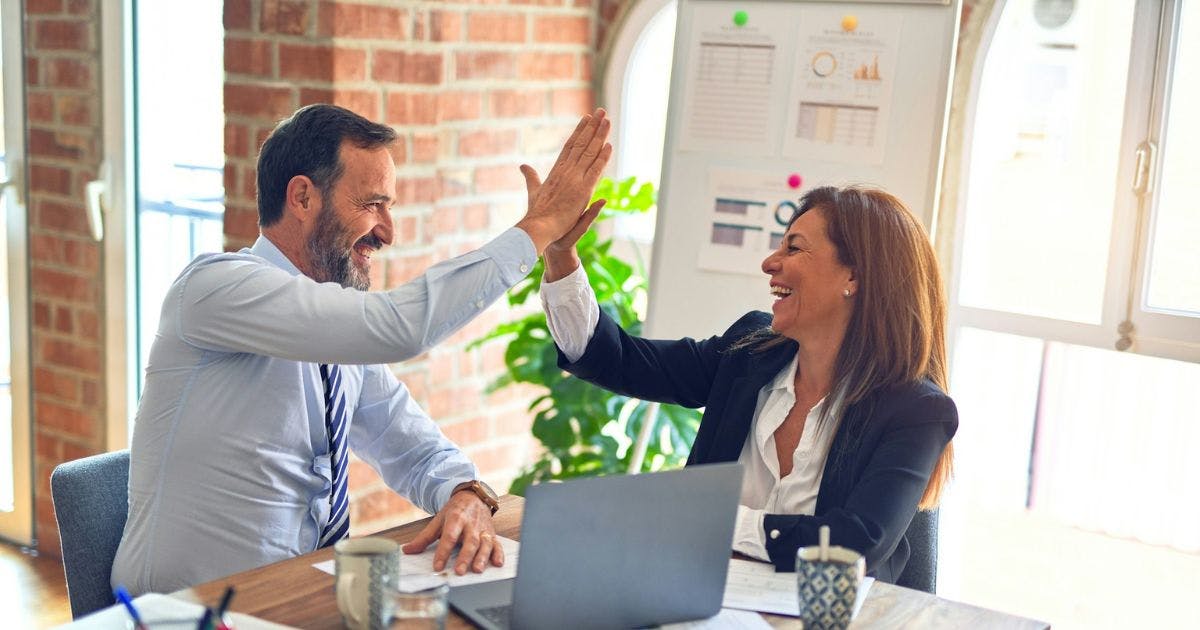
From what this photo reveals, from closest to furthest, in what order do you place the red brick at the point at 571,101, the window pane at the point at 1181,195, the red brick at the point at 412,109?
1. the window pane at the point at 1181,195
2. the red brick at the point at 412,109
3. the red brick at the point at 571,101

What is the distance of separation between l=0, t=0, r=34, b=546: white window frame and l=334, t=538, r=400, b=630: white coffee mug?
260 centimetres

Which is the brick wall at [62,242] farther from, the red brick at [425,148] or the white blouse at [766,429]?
the white blouse at [766,429]

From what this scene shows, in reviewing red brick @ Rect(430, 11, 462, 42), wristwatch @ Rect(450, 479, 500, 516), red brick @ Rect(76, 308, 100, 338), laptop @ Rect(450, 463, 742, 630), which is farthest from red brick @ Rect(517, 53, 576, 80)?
laptop @ Rect(450, 463, 742, 630)

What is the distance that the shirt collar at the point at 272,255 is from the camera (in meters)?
1.95

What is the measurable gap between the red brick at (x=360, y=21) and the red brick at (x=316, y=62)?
0.04 meters

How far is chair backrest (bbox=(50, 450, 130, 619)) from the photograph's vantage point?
1.80 metres

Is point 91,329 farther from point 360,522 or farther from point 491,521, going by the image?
point 491,521

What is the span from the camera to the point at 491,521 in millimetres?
1771

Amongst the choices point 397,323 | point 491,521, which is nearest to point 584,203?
point 397,323

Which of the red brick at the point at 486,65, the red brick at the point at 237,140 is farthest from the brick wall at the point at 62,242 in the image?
the red brick at the point at 486,65

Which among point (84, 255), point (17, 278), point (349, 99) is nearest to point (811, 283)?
point (349, 99)

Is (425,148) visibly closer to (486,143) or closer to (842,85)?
(486,143)

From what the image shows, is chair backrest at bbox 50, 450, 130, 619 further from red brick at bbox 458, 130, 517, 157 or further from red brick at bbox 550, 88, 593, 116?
red brick at bbox 550, 88, 593, 116

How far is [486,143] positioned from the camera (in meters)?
3.35
